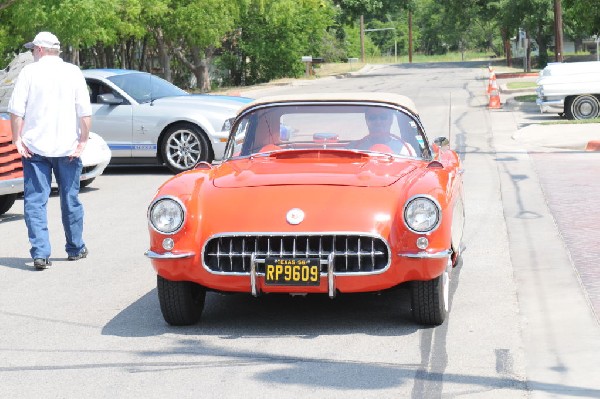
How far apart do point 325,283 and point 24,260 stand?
4.21 meters

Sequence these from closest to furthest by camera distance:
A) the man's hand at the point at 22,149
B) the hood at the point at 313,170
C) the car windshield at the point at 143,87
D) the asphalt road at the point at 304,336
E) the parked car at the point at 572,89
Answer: the asphalt road at the point at 304,336
the hood at the point at 313,170
the man's hand at the point at 22,149
the car windshield at the point at 143,87
the parked car at the point at 572,89

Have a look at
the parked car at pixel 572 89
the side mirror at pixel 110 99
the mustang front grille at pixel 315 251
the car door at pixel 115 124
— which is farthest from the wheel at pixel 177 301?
the parked car at pixel 572 89

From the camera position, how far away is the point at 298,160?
7.81 meters

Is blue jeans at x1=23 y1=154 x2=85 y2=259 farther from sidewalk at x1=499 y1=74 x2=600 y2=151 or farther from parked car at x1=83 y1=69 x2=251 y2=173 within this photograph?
sidewalk at x1=499 y1=74 x2=600 y2=151

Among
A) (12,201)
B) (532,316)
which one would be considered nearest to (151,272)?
(532,316)

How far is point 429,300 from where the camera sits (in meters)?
6.84

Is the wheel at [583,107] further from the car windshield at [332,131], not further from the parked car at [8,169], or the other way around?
the car windshield at [332,131]

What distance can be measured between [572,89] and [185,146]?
1130 cm

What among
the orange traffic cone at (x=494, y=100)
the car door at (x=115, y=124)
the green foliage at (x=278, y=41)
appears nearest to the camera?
the car door at (x=115, y=124)

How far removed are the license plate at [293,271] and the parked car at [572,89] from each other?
733 inches

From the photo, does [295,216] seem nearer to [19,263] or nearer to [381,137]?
[381,137]

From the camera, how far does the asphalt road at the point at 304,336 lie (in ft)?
18.9

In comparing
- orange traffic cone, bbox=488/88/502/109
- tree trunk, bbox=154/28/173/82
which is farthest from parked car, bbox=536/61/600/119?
tree trunk, bbox=154/28/173/82

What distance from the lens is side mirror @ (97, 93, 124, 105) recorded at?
52.6 ft
